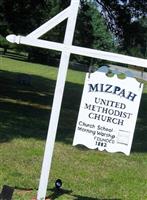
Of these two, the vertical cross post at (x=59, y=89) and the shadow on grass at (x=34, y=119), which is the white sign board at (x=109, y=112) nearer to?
the vertical cross post at (x=59, y=89)

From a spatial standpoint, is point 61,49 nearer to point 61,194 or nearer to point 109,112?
point 109,112

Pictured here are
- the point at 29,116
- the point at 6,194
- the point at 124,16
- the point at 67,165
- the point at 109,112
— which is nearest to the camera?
the point at 6,194

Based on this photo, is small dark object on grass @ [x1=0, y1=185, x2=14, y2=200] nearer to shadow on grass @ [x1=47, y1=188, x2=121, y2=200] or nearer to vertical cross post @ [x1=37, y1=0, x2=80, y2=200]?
vertical cross post @ [x1=37, y1=0, x2=80, y2=200]

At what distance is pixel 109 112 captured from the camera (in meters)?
6.32

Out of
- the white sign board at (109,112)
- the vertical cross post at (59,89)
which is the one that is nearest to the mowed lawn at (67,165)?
the vertical cross post at (59,89)

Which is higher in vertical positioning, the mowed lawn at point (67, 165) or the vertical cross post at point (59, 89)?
the vertical cross post at point (59, 89)

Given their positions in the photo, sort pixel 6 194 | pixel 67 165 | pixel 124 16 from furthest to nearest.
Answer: pixel 124 16 → pixel 67 165 → pixel 6 194

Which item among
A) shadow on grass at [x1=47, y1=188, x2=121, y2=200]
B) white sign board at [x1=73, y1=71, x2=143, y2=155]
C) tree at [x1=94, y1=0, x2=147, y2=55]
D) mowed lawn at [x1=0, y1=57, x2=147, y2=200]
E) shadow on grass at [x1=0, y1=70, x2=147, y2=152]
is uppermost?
tree at [x1=94, y1=0, x2=147, y2=55]

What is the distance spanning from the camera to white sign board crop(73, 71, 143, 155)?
6.29 metres

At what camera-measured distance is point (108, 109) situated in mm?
6320

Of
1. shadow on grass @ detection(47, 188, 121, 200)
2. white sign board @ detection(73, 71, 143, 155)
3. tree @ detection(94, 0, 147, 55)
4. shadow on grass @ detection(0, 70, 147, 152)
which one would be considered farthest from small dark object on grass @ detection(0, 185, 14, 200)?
tree @ detection(94, 0, 147, 55)

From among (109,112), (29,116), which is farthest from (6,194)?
(29,116)

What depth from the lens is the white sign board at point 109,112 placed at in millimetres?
6285

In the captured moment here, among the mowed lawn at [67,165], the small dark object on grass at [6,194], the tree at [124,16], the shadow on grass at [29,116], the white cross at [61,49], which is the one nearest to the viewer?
the small dark object on grass at [6,194]
